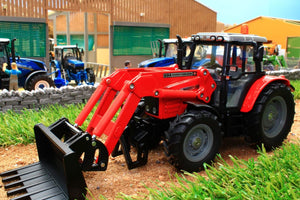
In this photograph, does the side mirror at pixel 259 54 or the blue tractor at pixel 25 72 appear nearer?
the side mirror at pixel 259 54

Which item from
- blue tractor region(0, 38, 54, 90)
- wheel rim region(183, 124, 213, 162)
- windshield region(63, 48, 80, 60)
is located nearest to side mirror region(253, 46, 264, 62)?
wheel rim region(183, 124, 213, 162)

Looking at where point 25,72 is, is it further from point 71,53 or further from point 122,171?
point 122,171

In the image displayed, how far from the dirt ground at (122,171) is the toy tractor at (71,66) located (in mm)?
7307

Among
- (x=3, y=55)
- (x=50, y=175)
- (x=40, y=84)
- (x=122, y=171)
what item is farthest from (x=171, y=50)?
(x=50, y=175)

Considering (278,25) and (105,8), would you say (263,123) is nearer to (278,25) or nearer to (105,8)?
(105,8)

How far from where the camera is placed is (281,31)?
73.9 feet

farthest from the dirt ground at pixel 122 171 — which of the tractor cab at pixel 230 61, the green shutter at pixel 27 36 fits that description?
the green shutter at pixel 27 36

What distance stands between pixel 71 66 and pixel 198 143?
926 cm

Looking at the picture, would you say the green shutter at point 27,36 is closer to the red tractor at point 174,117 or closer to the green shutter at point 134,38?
the green shutter at point 134,38

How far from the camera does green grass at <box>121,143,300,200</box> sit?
3.04 m

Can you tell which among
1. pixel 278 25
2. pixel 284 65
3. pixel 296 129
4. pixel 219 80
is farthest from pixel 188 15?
pixel 219 80

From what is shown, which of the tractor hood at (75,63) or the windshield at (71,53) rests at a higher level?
the windshield at (71,53)

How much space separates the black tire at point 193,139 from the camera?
4.22 m

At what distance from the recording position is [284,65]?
17.7 metres
